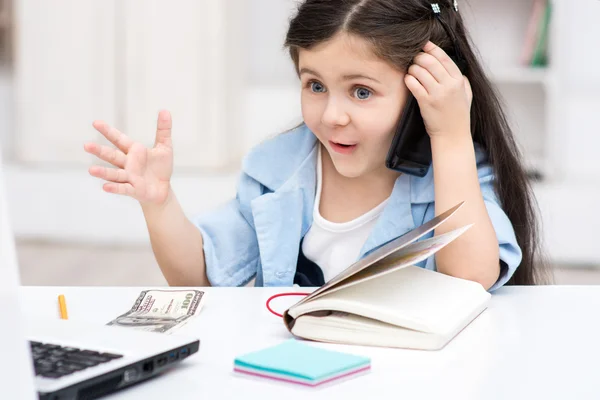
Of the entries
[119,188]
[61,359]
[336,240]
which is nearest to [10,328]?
[61,359]

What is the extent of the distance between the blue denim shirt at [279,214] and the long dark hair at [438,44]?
0.04 m

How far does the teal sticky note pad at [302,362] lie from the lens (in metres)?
0.62

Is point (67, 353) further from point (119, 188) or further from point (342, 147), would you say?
point (342, 147)

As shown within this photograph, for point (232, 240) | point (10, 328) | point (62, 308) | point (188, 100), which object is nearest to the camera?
point (10, 328)

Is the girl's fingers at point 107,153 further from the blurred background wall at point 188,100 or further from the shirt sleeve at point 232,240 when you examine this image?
the blurred background wall at point 188,100

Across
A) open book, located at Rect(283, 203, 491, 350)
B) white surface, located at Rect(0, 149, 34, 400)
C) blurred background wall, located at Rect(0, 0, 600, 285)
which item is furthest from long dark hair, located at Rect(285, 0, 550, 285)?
blurred background wall, located at Rect(0, 0, 600, 285)

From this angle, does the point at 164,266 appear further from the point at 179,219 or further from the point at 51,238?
the point at 51,238

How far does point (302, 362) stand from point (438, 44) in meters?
0.64

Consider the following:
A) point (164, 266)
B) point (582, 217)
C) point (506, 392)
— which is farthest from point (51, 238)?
point (506, 392)

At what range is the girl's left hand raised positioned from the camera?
1062 mm

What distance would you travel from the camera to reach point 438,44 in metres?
1.15

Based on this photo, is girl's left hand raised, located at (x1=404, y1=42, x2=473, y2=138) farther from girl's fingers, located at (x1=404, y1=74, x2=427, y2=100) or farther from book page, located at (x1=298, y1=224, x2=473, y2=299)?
book page, located at (x1=298, y1=224, x2=473, y2=299)

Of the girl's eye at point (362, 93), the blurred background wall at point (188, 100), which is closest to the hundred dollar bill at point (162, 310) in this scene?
the girl's eye at point (362, 93)

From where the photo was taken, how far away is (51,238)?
12.0 ft
